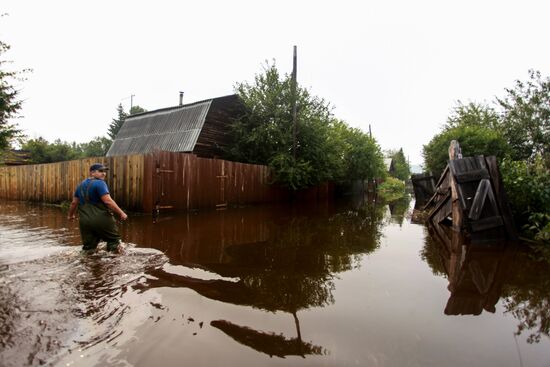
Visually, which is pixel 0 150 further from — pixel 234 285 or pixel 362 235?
pixel 362 235

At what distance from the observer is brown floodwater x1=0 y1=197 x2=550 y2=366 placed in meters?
2.04

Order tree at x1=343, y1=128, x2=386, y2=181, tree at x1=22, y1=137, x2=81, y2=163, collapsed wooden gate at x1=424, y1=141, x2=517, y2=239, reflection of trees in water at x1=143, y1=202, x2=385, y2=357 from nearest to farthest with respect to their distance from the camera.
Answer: reflection of trees in water at x1=143, y1=202, x2=385, y2=357 → collapsed wooden gate at x1=424, y1=141, x2=517, y2=239 → tree at x1=343, y1=128, x2=386, y2=181 → tree at x1=22, y1=137, x2=81, y2=163

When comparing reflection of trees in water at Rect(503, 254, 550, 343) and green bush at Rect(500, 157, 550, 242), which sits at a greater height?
green bush at Rect(500, 157, 550, 242)

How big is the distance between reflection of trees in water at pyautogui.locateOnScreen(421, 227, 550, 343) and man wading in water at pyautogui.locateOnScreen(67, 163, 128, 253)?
15.1ft

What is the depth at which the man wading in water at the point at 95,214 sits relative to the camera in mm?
4461

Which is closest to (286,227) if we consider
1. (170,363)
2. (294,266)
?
(294,266)

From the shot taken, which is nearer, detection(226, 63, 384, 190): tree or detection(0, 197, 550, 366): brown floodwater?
detection(0, 197, 550, 366): brown floodwater

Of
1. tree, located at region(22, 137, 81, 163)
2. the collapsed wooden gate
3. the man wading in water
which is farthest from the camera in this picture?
tree, located at region(22, 137, 81, 163)

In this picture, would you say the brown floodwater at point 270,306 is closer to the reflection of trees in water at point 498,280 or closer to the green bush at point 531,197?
the reflection of trees in water at point 498,280

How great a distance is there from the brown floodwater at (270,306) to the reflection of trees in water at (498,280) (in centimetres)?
2

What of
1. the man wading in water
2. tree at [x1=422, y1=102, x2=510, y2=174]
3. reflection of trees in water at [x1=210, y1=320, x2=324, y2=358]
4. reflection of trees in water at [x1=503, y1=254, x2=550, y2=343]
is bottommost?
reflection of trees in water at [x1=503, y1=254, x2=550, y2=343]

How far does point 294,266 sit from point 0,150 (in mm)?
7469

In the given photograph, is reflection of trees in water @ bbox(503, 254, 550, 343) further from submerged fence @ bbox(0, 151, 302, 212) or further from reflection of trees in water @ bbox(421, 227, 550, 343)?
submerged fence @ bbox(0, 151, 302, 212)

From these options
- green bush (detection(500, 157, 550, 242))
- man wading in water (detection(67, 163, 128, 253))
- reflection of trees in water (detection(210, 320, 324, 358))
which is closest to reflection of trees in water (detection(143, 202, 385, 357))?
reflection of trees in water (detection(210, 320, 324, 358))
